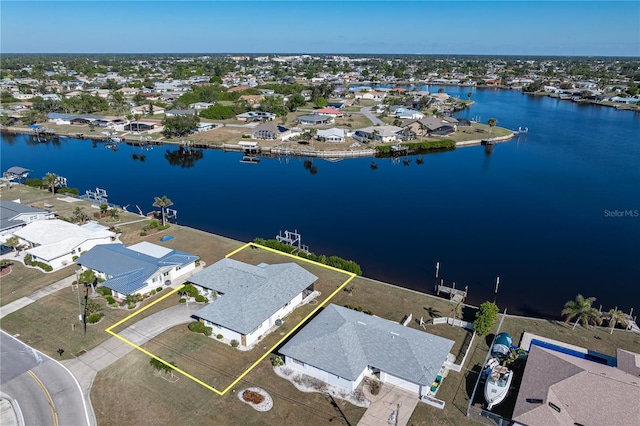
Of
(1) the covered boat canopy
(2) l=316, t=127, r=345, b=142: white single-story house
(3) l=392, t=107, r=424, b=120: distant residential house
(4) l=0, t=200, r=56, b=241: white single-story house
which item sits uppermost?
(3) l=392, t=107, r=424, b=120: distant residential house

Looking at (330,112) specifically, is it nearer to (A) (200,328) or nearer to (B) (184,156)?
(B) (184,156)

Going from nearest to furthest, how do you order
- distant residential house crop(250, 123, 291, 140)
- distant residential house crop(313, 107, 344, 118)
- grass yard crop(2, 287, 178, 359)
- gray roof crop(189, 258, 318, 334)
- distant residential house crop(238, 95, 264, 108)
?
1. grass yard crop(2, 287, 178, 359)
2. gray roof crop(189, 258, 318, 334)
3. distant residential house crop(250, 123, 291, 140)
4. distant residential house crop(313, 107, 344, 118)
5. distant residential house crop(238, 95, 264, 108)

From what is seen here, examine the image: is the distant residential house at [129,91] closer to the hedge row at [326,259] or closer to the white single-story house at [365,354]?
the hedge row at [326,259]

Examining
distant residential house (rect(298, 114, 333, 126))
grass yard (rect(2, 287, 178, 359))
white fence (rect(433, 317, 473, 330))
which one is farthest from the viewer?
distant residential house (rect(298, 114, 333, 126))

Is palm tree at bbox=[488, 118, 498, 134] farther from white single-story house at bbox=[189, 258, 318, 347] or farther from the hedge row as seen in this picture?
white single-story house at bbox=[189, 258, 318, 347]

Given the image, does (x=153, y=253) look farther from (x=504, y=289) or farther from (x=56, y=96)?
(x=56, y=96)

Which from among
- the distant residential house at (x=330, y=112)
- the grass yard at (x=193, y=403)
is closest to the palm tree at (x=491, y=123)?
the distant residential house at (x=330, y=112)

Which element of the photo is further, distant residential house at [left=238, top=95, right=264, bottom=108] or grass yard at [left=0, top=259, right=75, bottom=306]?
distant residential house at [left=238, top=95, right=264, bottom=108]

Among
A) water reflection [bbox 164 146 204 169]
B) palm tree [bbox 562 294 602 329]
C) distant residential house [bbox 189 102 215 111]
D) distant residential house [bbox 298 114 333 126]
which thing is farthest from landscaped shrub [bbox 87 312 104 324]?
distant residential house [bbox 189 102 215 111]
